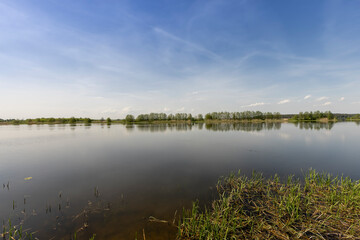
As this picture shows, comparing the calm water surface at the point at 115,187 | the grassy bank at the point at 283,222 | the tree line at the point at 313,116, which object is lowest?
the calm water surface at the point at 115,187

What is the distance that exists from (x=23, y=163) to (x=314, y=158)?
95.2 feet


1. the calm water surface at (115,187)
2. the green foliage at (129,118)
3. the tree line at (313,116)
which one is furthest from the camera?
the green foliage at (129,118)

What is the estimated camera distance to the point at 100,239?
4652mm

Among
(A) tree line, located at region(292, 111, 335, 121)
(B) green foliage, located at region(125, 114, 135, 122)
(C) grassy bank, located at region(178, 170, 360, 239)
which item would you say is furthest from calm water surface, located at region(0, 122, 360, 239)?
(A) tree line, located at region(292, 111, 335, 121)

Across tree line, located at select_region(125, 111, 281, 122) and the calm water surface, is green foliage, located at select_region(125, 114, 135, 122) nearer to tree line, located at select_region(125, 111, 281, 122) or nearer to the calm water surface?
tree line, located at select_region(125, 111, 281, 122)

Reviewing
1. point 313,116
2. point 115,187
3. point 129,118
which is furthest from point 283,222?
point 313,116

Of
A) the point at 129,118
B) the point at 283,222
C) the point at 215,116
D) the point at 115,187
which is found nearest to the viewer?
the point at 283,222

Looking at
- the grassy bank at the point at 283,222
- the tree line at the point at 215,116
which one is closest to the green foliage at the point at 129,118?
the tree line at the point at 215,116

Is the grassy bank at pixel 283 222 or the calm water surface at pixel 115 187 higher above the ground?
the grassy bank at pixel 283 222

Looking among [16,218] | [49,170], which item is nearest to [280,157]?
[16,218]

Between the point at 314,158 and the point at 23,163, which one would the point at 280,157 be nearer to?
the point at 314,158

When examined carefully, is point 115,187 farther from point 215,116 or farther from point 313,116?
point 313,116

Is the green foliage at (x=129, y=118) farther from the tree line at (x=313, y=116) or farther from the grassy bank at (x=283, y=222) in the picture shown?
the tree line at (x=313, y=116)

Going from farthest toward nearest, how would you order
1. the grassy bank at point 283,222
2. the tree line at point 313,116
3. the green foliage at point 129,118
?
the green foliage at point 129,118 → the tree line at point 313,116 → the grassy bank at point 283,222
